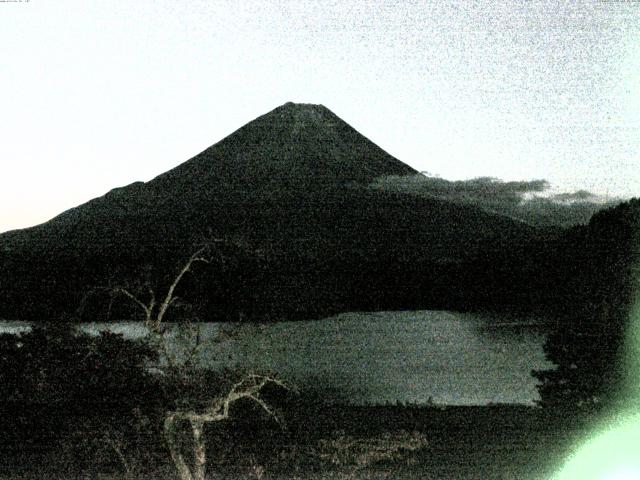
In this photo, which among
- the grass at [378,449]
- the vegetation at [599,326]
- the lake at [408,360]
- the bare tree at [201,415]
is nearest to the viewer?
the bare tree at [201,415]

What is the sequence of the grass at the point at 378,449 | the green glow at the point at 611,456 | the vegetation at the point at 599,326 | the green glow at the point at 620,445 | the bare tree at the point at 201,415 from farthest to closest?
the vegetation at the point at 599,326 < the grass at the point at 378,449 < the green glow at the point at 620,445 < the green glow at the point at 611,456 < the bare tree at the point at 201,415

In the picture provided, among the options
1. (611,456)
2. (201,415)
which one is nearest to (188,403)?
(201,415)

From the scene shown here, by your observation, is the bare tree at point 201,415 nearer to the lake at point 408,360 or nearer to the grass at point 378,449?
the lake at point 408,360

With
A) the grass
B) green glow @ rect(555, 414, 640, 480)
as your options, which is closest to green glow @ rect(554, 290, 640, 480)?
green glow @ rect(555, 414, 640, 480)

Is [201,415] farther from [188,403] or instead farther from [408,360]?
[408,360]

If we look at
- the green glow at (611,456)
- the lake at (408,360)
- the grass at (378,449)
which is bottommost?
the lake at (408,360)

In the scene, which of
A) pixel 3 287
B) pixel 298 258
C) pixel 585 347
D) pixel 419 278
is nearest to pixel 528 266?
pixel 585 347

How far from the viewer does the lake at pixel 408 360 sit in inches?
595

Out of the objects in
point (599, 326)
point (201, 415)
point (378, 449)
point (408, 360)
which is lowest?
point (408, 360)

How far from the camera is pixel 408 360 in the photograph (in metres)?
23.9

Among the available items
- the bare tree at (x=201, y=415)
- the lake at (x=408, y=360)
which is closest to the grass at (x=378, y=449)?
the lake at (x=408, y=360)

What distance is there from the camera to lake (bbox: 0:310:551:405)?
1510 cm

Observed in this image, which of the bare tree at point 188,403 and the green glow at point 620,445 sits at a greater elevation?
the bare tree at point 188,403

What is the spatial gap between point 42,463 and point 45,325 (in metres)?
1.46
